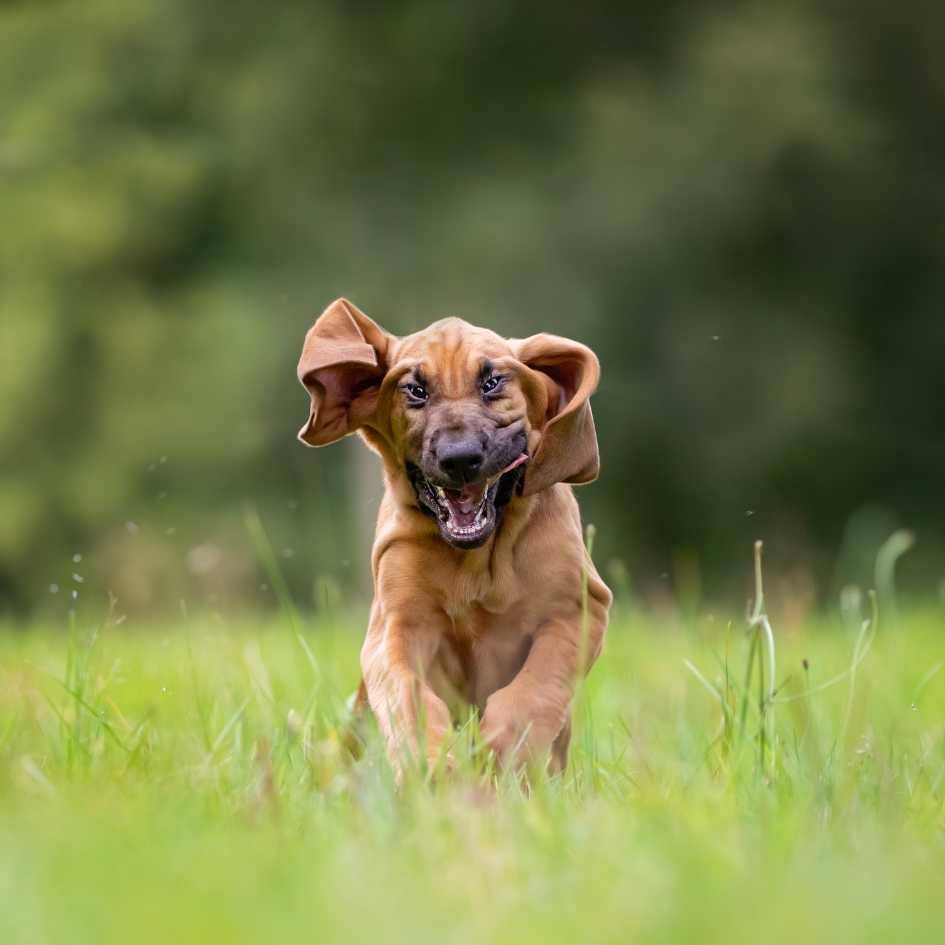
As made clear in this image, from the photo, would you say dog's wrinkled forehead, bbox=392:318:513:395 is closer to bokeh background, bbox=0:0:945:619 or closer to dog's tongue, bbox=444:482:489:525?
dog's tongue, bbox=444:482:489:525

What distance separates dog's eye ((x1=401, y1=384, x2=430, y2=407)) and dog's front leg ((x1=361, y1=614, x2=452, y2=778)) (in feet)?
1.60

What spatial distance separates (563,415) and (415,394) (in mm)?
338

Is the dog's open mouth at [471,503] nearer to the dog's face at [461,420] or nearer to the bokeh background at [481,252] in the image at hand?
the dog's face at [461,420]

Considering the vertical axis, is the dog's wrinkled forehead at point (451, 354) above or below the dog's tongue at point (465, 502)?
above

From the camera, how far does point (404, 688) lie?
13.0 feet

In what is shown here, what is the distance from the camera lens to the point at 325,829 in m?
3.15

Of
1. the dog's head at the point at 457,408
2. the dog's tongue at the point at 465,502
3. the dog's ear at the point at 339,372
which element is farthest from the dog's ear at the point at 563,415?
the dog's ear at the point at 339,372

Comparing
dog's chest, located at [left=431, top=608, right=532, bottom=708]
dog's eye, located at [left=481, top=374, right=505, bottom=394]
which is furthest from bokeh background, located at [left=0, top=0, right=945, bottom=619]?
dog's eye, located at [left=481, top=374, right=505, bottom=394]

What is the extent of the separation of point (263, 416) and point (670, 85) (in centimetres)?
397

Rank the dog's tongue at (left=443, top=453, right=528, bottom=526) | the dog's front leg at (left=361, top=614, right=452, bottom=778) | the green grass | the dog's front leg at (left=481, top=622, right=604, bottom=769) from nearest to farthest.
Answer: the green grass → the dog's front leg at (left=361, top=614, right=452, bottom=778) → the dog's front leg at (left=481, top=622, right=604, bottom=769) → the dog's tongue at (left=443, top=453, right=528, bottom=526)

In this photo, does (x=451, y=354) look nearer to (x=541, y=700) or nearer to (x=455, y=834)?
(x=541, y=700)

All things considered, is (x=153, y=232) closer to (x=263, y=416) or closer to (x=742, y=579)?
(x=263, y=416)

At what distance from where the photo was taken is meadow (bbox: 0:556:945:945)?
2373 millimetres

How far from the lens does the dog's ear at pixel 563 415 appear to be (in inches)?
162
